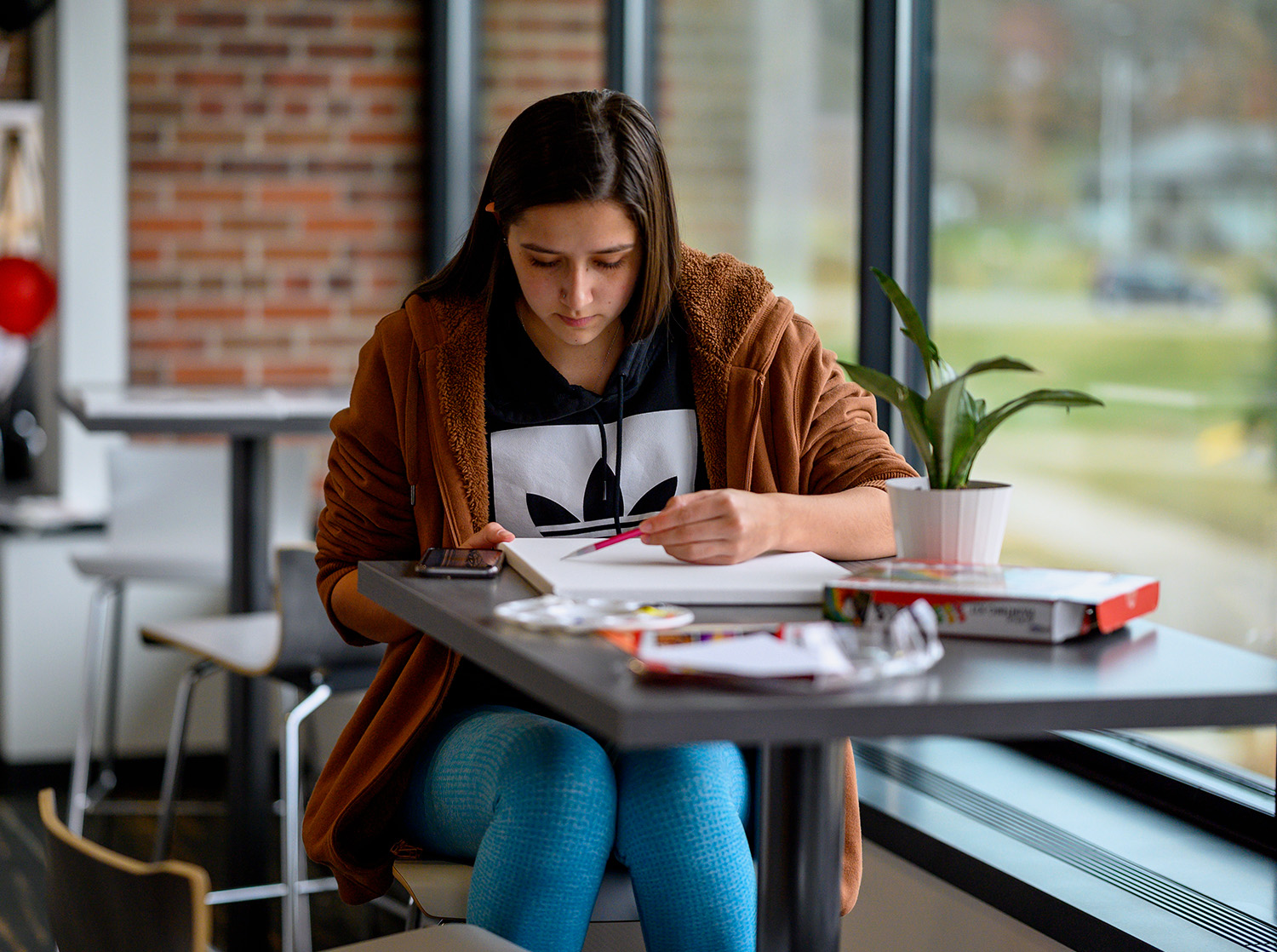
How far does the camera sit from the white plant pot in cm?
115

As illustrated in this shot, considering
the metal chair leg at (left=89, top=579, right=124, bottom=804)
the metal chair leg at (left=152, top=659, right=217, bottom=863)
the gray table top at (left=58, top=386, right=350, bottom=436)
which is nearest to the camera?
the gray table top at (left=58, top=386, right=350, bottom=436)

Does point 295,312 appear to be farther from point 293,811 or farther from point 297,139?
point 293,811

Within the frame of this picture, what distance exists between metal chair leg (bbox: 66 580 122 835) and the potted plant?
2586 mm

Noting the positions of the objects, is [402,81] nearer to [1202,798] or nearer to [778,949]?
[1202,798]

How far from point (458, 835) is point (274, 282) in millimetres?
3022

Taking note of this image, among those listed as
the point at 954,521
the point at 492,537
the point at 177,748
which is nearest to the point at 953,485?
the point at 954,521

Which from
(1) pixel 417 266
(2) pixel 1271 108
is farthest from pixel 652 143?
(1) pixel 417 266

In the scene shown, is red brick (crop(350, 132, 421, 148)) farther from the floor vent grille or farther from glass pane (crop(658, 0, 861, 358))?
the floor vent grille

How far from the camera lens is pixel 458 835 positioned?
1373 mm

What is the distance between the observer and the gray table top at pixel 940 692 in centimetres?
80

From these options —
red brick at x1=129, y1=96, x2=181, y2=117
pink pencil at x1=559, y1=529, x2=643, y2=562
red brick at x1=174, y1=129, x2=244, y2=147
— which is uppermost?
red brick at x1=129, y1=96, x2=181, y2=117

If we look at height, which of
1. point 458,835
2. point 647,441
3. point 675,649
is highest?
point 647,441

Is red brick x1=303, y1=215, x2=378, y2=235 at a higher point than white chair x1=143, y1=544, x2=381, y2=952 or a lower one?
higher

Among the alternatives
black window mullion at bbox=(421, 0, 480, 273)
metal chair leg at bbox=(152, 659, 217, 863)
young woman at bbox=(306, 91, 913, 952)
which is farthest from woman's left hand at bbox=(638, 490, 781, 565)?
black window mullion at bbox=(421, 0, 480, 273)
